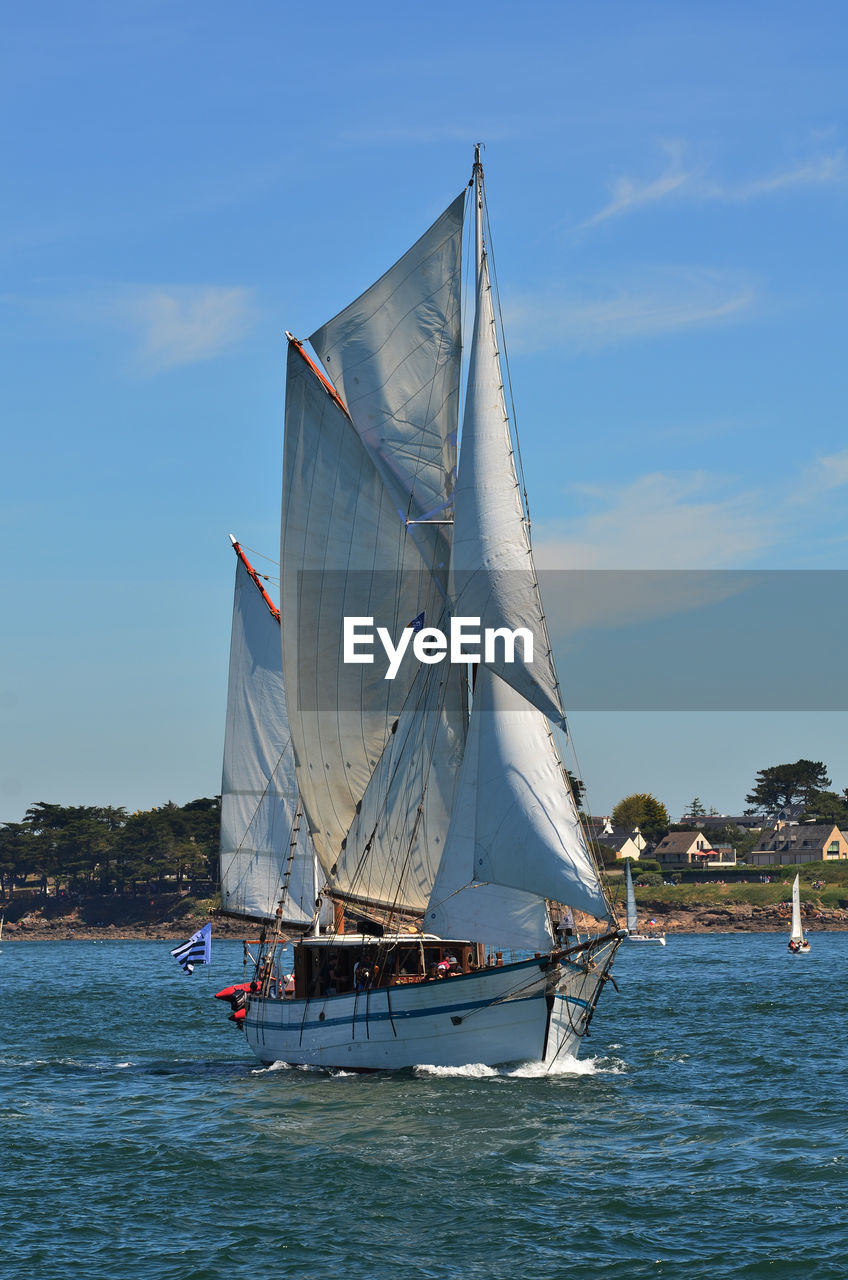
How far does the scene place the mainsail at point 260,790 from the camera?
55656mm

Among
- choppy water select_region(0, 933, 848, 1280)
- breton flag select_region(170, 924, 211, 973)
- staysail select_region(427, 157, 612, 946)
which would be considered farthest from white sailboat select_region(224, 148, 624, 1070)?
breton flag select_region(170, 924, 211, 973)

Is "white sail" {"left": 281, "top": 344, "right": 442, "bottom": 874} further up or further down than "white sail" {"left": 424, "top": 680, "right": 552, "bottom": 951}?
further up

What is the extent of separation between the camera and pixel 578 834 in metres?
39.3

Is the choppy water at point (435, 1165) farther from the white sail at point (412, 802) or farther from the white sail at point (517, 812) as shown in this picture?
the white sail at point (412, 802)

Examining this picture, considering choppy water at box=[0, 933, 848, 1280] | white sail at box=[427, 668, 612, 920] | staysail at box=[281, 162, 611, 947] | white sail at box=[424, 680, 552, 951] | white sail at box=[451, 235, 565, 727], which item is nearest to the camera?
choppy water at box=[0, 933, 848, 1280]

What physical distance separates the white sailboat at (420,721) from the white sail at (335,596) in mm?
68

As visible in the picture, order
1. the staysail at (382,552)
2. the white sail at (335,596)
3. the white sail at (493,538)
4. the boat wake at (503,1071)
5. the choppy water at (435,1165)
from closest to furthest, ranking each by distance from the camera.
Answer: the choppy water at (435,1165) → the white sail at (493,538) → the boat wake at (503,1071) → the staysail at (382,552) → the white sail at (335,596)

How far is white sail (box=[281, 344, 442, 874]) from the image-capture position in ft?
159

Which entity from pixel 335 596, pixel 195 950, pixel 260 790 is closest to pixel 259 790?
pixel 260 790

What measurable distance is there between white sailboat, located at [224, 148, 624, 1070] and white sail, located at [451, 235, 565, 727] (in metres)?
0.06

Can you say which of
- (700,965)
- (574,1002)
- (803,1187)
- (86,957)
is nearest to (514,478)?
(574,1002)

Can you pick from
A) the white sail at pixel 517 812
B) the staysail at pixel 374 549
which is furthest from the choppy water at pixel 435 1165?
the staysail at pixel 374 549

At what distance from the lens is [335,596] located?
49.1 m

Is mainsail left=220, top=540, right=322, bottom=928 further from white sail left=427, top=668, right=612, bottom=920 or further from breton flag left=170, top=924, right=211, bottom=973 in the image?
white sail left=427, top=668, right=612, bottom=920
